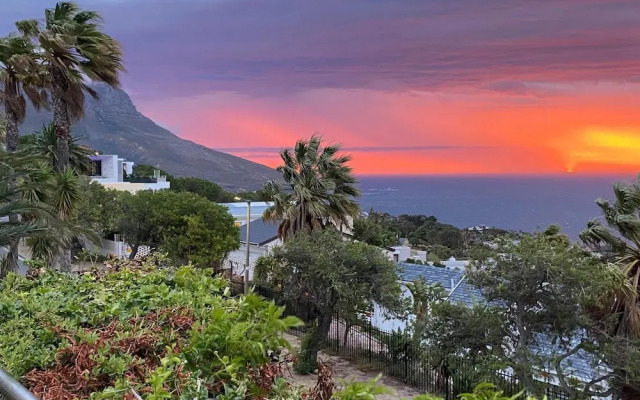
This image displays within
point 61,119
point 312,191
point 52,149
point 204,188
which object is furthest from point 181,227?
point 204,188

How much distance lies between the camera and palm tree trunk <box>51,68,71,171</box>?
45.6 feet

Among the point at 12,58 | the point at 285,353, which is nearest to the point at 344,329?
the point at 12,58

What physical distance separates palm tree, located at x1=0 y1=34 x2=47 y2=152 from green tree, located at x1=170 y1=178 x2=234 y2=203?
160 ft

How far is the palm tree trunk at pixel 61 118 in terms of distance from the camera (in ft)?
45.6

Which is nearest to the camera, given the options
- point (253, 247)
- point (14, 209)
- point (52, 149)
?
point (14, 209)

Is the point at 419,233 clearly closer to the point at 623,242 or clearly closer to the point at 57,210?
the point at 623,242

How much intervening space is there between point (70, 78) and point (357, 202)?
911cm

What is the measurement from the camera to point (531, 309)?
9773mm

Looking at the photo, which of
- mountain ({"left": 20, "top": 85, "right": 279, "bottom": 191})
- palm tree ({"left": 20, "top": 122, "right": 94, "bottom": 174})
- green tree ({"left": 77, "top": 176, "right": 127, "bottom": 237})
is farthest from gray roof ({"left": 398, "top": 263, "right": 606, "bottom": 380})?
mountain ({"left": 20, "top": 85, "right": 279, "bottom": 191})

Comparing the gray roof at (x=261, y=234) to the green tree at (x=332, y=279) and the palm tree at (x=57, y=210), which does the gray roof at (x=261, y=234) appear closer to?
the green tree at (x=332, y=279)

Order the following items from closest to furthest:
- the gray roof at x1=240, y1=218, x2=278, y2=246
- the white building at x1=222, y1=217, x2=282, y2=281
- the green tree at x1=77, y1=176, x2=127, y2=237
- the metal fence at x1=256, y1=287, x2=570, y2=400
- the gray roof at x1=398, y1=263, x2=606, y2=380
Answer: the gray roof at x1=398, y1=263, x2=606, y2=380 → the metal fence at x1=256, y1=287, x2=570, y2=400 → the white building at x1=222, y1=217, x2=282, y2=281 → the gray roof at x1=240, y1=218, x2=278, y2=246 → the green tree at x1=77, y1=176, x2=127, y2=237

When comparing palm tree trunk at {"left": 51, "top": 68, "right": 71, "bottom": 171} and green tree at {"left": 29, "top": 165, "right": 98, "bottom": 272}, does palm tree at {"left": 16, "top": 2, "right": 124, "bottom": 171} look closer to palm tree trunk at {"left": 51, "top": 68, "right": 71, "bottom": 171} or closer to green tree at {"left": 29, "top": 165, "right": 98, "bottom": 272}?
palm tree trunk at {"left": 51, "top": 68, "right": 71, "bottom": 171}

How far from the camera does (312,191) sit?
17250mm

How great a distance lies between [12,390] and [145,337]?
2.34 feet
